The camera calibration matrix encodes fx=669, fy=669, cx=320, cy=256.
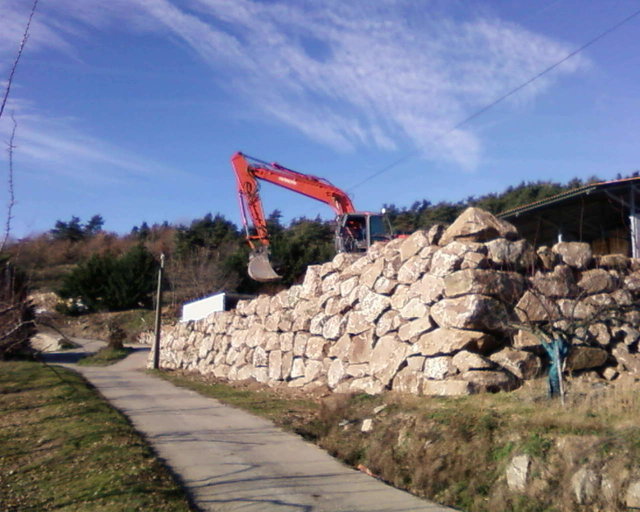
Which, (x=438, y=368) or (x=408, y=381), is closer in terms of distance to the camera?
(x=438, y=368)

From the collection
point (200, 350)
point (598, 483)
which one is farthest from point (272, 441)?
point (200, 350)

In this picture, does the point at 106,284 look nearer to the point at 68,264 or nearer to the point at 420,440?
the point at 68,264

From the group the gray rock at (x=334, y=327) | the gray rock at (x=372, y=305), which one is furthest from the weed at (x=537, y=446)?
the gray rock at (x=334, y=327)

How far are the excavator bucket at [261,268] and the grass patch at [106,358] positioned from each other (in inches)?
415

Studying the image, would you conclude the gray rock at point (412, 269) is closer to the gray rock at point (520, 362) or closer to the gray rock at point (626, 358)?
the gray rock at point (520, 362)

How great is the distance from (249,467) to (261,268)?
14.7 meters

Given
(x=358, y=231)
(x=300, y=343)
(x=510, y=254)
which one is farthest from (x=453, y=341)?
(x=358, y=231)

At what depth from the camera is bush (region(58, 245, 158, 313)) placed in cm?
5016

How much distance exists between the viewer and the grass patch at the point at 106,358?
30334 mm

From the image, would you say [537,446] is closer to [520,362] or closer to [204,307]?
[520,362]

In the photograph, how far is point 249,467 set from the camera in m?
9.16

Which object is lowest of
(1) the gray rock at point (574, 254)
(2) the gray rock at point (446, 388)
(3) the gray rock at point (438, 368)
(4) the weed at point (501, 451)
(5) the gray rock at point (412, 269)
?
(4) the weed at point (501, 451)

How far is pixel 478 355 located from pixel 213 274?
1307 inches

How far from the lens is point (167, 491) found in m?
7.73
